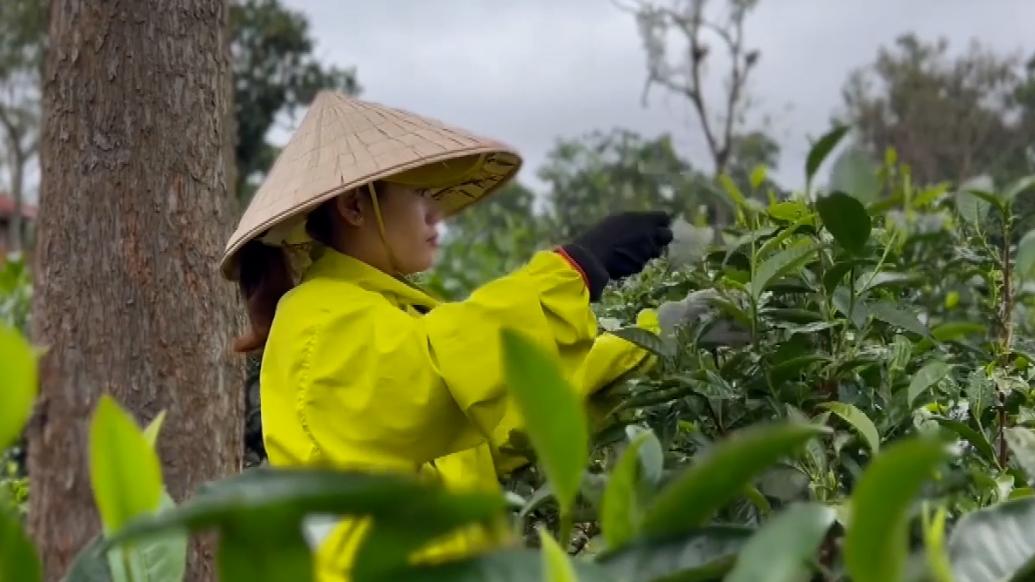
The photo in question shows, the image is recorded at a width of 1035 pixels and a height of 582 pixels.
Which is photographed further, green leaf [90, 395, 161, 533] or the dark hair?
the dark hair

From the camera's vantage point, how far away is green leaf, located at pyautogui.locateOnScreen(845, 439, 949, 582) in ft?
1.49

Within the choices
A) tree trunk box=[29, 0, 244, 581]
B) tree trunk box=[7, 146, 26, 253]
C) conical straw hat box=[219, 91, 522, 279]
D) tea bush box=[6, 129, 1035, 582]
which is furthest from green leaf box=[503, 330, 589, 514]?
tree trunk box=[7, 146, 26, 253]

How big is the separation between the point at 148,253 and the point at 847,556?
2103 mm

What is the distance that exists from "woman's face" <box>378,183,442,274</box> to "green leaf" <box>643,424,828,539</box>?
3.90 ft

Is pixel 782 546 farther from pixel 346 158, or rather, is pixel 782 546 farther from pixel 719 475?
pixel 346 158

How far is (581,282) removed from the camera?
1.49 metres

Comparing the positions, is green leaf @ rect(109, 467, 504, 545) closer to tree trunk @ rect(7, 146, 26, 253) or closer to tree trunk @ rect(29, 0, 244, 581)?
tree trunk @ rect(29, 0, 244, 581)

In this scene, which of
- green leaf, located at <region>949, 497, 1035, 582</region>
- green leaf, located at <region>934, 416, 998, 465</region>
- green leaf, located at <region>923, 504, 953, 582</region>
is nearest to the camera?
green leaf, located at <region>923, 504, 953, 582</region>

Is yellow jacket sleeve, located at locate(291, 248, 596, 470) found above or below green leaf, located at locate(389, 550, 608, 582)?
below

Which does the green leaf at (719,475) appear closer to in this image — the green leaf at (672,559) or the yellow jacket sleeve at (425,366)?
the green leaf at (672,559)

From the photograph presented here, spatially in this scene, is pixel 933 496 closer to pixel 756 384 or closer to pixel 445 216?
pixel 756 384

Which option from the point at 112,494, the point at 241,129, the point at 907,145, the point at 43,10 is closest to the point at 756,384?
the point at 112,494

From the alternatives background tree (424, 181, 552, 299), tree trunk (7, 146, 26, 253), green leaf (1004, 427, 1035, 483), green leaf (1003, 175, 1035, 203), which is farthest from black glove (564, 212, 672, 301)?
tree trunk (7, 146, 26, 253)

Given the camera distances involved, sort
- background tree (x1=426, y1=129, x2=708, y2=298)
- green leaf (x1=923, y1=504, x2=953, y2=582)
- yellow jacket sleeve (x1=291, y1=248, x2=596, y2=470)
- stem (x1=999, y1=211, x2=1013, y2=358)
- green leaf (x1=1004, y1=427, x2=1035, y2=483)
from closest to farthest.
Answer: green leaf (x1=923, y1=504, x2=953, y2=582), green leaf (x1=1004, y1=427, x2=1035, y2=483), stem (x1=999, y1=211, x2=1013, y2=358), yellow jacket sleeve (x1=291, y1=248, x2=596, y2=470), background tree (x1=426, y1=129, x2=708, y2=298)
